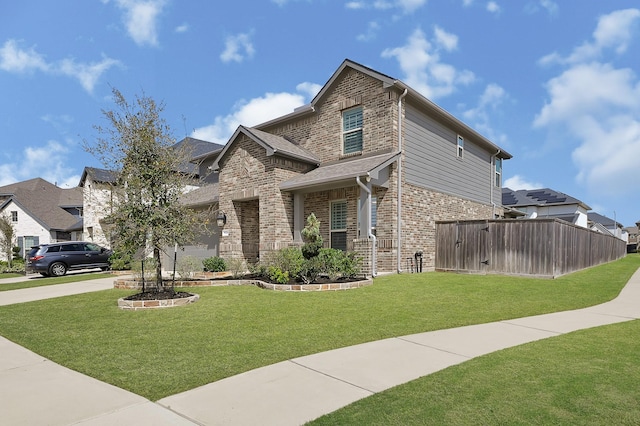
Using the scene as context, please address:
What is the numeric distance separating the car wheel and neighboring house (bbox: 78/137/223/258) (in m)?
2.18

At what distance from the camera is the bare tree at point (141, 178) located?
8.45 m

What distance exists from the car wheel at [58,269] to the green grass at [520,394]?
20.3 meters

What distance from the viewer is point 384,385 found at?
12.2 ft

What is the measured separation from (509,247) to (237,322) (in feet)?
35.7

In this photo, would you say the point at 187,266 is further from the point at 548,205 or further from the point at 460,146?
the point at 548,205

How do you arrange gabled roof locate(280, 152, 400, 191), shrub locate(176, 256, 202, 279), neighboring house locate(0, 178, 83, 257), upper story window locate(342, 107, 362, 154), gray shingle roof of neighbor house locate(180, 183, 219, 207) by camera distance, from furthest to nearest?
neighboring house locate(0, 178, 83, 257)
gray shingle roof of neighbor house locate(180, 183, 219, 207)
upper story window locate(342, 107, 362, 154)
shrub locate(176, 256, 202, 279)
gabled roof locate(280, 152, 400, 191)

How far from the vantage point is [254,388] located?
3674 millimetres

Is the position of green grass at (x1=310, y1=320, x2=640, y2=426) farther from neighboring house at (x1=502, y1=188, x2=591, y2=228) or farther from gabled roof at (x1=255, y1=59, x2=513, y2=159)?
neighboring house at (x1=502, y1=188, x2=591, y2=228)

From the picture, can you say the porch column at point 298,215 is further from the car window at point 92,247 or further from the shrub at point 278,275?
the car window at point 92,247

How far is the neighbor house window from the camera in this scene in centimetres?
1452

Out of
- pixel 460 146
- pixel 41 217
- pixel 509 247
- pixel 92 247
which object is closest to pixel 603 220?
pixel 460 146

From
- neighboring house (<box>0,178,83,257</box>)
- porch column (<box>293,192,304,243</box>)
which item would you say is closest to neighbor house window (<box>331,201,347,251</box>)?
porch column (<box>293,192,304,243</box>)

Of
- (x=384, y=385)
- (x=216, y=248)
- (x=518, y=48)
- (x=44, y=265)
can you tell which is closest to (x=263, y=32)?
(x=518, y=48)

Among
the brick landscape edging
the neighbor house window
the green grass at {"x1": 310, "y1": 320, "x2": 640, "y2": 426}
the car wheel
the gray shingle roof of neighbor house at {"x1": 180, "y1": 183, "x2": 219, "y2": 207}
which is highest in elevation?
the gray shingle roof of neighbor house at {"x1": 180, "y1": 183, "x2": 219, "y2": 207}
